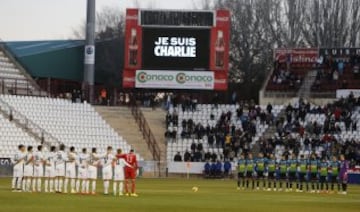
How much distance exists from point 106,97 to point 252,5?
26757 mm

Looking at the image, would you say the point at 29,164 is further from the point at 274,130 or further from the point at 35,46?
the point at 35,46

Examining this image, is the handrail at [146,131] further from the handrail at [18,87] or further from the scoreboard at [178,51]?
the handrail at [18,87]

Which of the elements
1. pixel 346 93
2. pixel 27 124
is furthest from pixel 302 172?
pixel 346 93

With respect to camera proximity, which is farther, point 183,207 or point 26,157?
point 26,157

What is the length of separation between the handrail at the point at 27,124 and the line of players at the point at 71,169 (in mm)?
23270

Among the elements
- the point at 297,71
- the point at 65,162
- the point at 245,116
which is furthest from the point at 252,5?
the point at 65,162

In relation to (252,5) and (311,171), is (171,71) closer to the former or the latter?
(311,171)

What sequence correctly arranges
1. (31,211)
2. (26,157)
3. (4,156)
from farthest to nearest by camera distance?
(4,156) < (26,157) < (31,211)

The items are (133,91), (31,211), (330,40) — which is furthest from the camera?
(330,40)

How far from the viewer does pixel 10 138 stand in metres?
68.2

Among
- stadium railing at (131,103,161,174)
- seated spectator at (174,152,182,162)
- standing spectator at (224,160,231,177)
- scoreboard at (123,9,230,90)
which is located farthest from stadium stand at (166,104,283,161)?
scoreboard at (123,9,230,90)

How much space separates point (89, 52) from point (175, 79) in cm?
735

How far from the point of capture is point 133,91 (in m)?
82.3

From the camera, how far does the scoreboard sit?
7631 cm
